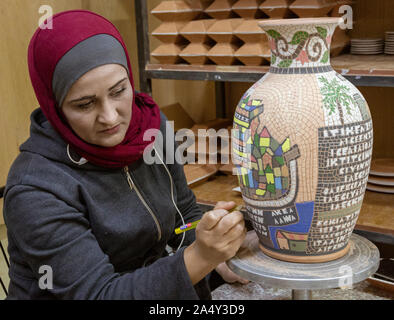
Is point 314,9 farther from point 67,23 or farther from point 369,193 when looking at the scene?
point 67,23

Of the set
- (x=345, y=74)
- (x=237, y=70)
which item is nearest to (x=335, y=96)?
(x=345, y=74)

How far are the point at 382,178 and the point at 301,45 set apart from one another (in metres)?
1.08

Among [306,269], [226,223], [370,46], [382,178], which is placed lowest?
[382,178]

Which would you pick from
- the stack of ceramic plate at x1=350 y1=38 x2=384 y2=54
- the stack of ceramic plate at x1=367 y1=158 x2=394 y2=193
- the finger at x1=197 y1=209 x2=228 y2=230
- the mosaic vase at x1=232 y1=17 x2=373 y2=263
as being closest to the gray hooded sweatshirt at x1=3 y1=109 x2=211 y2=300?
the finger at x1=197 y1=209 x2=228 y2=230

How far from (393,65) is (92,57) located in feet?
3.48

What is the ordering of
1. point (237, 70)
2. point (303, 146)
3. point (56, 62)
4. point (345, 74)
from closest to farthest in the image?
point (303, 146) → point (56, 62) → point (345, 74) → point (237, 70)

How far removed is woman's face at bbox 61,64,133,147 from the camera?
45.9 inches

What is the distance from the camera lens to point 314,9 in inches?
69.3

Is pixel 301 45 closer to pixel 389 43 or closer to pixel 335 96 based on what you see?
pixel 335 96

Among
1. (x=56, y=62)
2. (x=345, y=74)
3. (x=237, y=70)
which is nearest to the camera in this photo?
(x=56, y=62)

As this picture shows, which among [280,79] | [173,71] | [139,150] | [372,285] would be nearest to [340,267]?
[280,79]

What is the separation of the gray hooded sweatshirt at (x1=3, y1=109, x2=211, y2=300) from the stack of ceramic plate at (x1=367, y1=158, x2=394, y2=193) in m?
0.95

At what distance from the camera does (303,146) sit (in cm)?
105

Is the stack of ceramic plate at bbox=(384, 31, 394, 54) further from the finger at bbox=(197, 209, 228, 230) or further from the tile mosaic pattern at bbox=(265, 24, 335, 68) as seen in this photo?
the finger at bbox=(197, 209, 228, 230)
